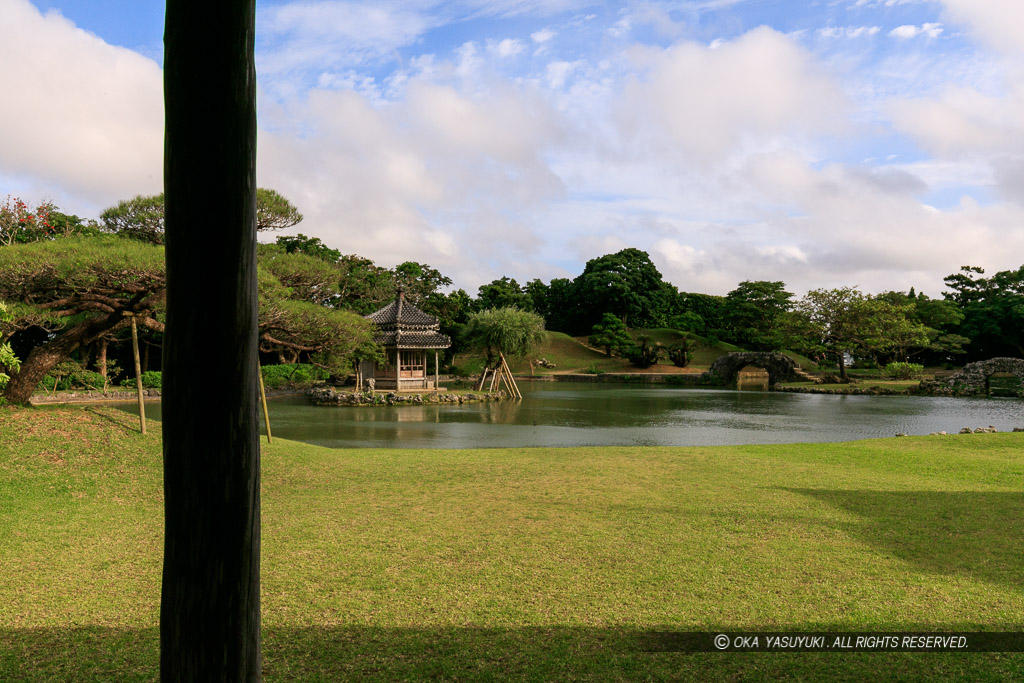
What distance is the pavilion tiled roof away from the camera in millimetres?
26500

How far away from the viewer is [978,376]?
28719 millimetres

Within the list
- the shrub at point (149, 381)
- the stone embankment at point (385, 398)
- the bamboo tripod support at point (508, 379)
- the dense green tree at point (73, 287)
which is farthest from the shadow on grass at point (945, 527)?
the shrub at point (149, 381)

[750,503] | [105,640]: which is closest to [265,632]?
[105,640]

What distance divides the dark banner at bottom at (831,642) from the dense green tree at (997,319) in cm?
4069

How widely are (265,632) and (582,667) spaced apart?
1.60 m

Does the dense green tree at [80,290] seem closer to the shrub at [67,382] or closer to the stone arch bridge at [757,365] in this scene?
the shrub at [67,382]

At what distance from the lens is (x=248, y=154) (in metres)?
1.84

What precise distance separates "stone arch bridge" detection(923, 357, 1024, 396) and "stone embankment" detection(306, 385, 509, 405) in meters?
19.9

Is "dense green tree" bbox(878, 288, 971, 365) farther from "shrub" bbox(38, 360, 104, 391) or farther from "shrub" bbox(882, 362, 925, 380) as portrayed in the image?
"shrub" bbox(38, 360, 104, 391)

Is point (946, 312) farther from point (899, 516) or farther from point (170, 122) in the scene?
point (170, 122)

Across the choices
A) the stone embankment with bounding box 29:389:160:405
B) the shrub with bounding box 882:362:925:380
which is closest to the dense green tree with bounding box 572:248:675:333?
the shrub with bounding box 882:362:925:380

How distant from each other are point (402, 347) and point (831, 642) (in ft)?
78.8

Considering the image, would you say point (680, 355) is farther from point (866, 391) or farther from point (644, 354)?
point (866, 391)

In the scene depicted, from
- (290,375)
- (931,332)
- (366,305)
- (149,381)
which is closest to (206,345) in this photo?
(149,381)
